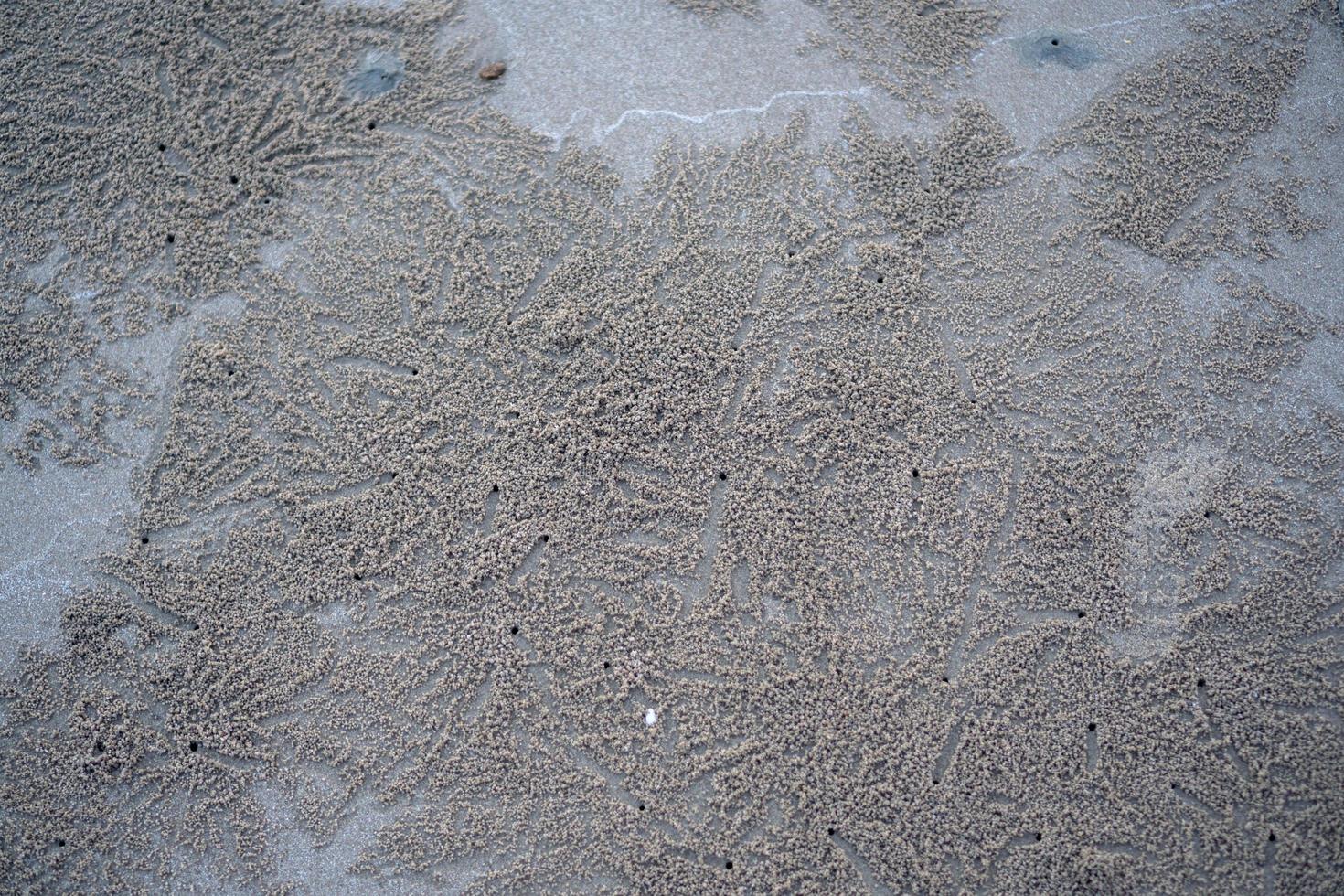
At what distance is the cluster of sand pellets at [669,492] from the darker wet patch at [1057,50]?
0.10 metres

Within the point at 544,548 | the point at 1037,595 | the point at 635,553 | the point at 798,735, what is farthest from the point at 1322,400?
the point at 544,548

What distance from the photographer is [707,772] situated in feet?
6.16

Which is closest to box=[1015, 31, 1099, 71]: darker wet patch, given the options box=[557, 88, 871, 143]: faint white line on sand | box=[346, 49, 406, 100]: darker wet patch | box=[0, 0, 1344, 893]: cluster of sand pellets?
box=[0, 0, 1344, 893]: cluster of sand pellets

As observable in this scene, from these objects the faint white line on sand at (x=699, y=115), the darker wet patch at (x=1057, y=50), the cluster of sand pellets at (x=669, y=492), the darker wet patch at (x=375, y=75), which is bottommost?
the cluster of sand pellets at (x=669, y=492)

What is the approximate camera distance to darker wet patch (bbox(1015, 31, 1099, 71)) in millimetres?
2410

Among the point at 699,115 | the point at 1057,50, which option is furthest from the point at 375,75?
the point at 1057,50

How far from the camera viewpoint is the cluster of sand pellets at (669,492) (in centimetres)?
185

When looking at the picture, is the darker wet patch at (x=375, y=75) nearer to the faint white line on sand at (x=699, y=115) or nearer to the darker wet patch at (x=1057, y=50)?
the faint white line on sand at (x=699, y=115)

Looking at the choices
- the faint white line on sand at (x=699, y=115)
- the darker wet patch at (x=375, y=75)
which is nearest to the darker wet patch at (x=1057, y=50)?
the faint white line on sand at (x=699, y=115)

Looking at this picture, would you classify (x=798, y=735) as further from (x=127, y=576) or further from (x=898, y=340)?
(x=127, y=576)

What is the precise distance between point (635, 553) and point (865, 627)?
48 cm

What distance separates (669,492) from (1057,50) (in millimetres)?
1479

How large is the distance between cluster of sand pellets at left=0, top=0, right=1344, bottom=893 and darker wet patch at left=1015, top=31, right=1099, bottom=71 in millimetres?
103

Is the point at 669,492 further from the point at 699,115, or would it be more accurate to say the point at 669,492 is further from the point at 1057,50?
the point at 1057,50
